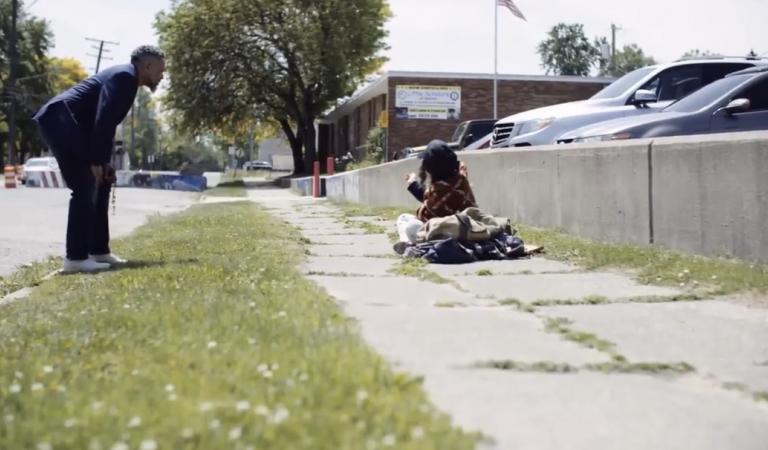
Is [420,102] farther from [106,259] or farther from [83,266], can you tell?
[83,266]

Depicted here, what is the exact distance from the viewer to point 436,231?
7434 mm

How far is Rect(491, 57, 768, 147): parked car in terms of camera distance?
1213 centimetres

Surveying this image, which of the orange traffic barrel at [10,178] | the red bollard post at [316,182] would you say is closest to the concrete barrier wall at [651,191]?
the red bollard post at [316,182]

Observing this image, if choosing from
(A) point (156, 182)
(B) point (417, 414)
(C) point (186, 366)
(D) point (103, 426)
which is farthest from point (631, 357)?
(A) point (156, 182)

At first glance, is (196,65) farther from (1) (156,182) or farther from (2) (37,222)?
(2) (37,222)

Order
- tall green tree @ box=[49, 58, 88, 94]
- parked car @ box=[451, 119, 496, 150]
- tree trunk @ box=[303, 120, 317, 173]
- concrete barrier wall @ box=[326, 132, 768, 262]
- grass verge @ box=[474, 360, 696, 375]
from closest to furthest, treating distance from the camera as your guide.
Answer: grass verge @ box=[474, 360, 696, 375]
concrete barrier wall @ box=[326, 132, 768, 262]
parked car @ box=[451, 119, 496, 150]
tree trunk @ box=[303, 120, 317, 173]
tall green tree @ box=[49, 58, 88, 94]

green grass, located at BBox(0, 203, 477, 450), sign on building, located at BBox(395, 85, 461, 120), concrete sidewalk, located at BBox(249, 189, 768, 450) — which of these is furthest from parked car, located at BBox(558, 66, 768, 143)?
sign on building, located at BBox(395, 85, 461, 120)

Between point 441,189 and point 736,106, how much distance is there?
3740 millimetres

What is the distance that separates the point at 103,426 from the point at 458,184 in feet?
18.7

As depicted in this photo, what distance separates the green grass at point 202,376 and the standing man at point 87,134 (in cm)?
163

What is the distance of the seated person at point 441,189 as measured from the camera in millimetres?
7887

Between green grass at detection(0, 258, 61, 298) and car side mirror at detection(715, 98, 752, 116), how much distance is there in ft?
22.6

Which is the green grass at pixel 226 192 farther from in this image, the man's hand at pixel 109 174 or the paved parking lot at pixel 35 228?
the man's hand at pixel 109 174

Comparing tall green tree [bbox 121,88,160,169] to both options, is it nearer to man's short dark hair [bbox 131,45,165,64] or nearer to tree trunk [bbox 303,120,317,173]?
tree trunk [bbox 303,120,317,173]
